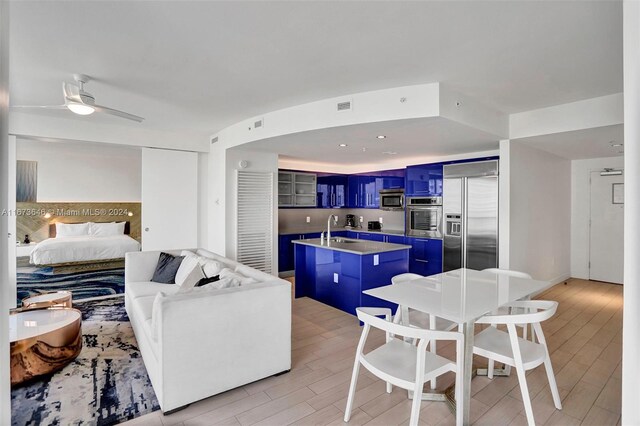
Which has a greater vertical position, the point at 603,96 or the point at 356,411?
the point at 603,96

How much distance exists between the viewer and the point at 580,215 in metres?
6.17

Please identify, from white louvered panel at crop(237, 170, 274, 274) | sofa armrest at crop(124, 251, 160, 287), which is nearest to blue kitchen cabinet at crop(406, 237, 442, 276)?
white louvered panel at crop(237, 170, 274, 274)

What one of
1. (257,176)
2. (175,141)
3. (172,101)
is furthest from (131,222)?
(172,101)

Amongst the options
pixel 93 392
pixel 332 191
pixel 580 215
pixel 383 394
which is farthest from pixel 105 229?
pixel 580 215

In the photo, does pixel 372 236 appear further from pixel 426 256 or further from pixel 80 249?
pixel 80 249

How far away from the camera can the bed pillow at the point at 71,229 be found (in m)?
7.07

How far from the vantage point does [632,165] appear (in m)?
1.46

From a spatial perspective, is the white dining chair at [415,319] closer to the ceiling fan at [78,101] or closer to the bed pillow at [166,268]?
the bed pillow at [166,268]

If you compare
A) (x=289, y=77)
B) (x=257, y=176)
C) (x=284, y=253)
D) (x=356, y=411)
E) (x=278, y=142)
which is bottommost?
(x=356, y=411)

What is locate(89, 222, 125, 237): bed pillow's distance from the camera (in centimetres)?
739

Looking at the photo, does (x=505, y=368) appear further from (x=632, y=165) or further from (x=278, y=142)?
(x=278, y=142)

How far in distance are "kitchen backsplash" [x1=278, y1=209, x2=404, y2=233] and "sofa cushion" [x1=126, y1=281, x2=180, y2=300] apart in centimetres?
332

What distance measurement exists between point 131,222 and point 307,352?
267 inches

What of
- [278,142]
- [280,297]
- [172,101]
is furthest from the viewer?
[278,142]
